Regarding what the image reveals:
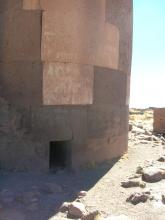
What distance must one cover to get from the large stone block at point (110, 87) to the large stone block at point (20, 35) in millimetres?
1239

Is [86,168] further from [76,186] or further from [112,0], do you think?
[112,0]

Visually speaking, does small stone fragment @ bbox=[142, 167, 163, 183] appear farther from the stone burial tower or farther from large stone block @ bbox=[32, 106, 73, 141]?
large stone block @ bbox=[32, 106, 73, 141]

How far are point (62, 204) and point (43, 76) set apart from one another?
7.60ft

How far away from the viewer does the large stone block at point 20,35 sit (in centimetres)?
639

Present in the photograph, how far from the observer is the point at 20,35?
6.44 m

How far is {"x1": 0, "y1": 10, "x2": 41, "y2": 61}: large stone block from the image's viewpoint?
6.39 m

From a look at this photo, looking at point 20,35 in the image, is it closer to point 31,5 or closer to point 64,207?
point 31,5

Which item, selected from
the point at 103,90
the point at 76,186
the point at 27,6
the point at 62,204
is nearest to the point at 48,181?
the point at 76,186

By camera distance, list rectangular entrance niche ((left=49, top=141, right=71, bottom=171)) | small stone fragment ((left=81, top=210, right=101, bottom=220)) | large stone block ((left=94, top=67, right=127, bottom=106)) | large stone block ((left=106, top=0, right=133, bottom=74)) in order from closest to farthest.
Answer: small stone fragment ((left=81, top=210, right=101, bottom=220)) → rectangular entrance niche ((left=49, top=141, right=71, bottom=171)) → large stone block ((left=94, top=67, right=127, bottom=106)) → large stone block ((left=106, top=0, right=133, bottom=74))

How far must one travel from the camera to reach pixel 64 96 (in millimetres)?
6535

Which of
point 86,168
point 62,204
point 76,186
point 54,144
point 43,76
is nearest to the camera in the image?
point 62,204

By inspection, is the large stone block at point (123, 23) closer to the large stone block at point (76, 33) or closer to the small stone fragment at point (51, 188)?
the large stone block at point (76, 33)

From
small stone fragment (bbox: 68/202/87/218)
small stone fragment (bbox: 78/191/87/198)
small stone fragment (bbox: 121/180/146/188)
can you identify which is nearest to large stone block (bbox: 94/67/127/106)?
small stone fragment (bbox: 121/180/146/188)

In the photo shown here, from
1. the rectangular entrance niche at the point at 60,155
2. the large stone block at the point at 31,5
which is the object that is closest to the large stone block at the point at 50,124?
the rectangular entrance niche at the point at 60,155
